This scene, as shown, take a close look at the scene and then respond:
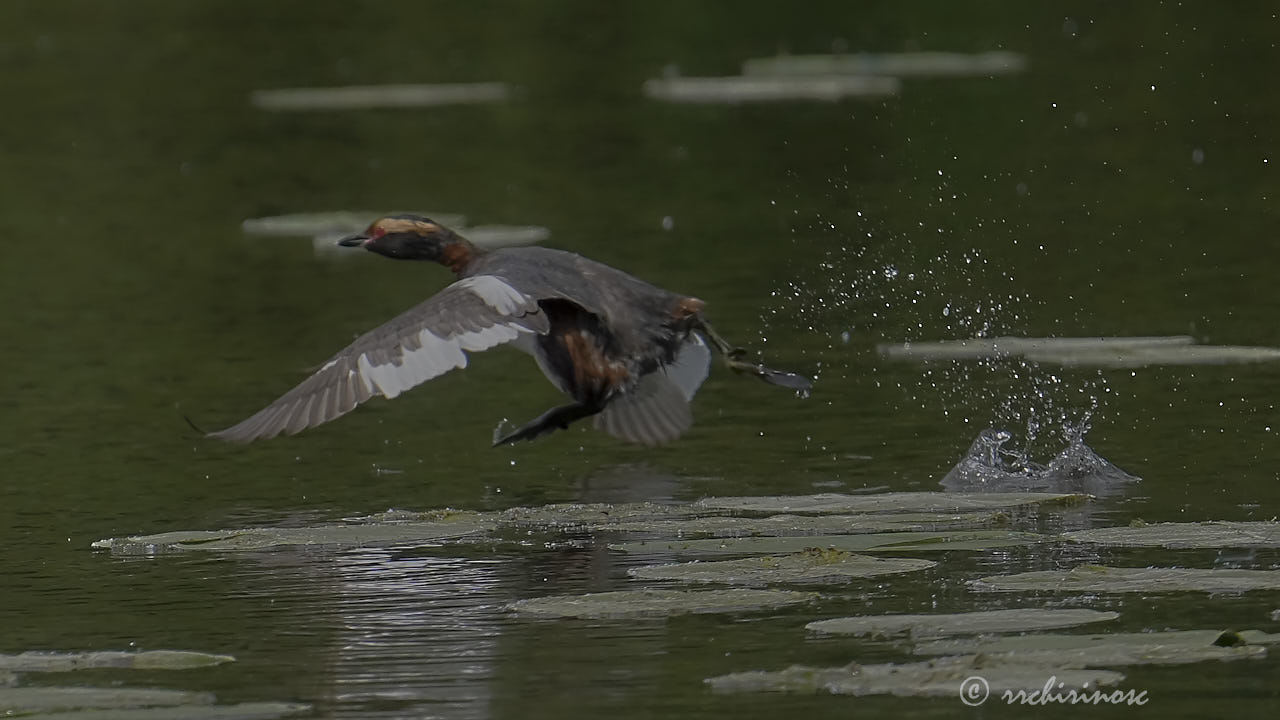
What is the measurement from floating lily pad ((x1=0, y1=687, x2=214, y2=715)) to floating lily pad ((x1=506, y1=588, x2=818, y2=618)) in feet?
4.31

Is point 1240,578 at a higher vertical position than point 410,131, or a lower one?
lower

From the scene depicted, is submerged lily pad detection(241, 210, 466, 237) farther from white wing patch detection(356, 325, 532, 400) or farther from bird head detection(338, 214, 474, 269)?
white wing patch detection(356, 325, 532, 400)

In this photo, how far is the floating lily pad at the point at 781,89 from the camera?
22156 millimetres

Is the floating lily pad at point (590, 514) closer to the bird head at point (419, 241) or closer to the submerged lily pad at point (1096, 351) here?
the bird head at point (419, 241)

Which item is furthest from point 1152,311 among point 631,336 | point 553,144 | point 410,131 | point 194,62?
point 194,62

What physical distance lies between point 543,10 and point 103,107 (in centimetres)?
706

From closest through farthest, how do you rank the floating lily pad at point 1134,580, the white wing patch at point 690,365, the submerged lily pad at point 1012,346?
the floating lily pad at point 1134,580 < the white wing patch at point 690,365 < the submerged lily pad at point 1012,346

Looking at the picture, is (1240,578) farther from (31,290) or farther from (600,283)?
(31,290)

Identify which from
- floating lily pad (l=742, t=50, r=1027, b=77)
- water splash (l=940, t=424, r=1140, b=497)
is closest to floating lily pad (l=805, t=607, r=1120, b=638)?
water splash (l=940, t=424, r=1140, b=497)

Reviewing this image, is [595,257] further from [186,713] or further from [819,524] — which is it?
[186,713]

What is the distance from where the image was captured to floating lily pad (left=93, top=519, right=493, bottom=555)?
9.04m

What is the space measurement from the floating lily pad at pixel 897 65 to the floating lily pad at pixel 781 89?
467 millimetres

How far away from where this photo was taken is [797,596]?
7773 mm
